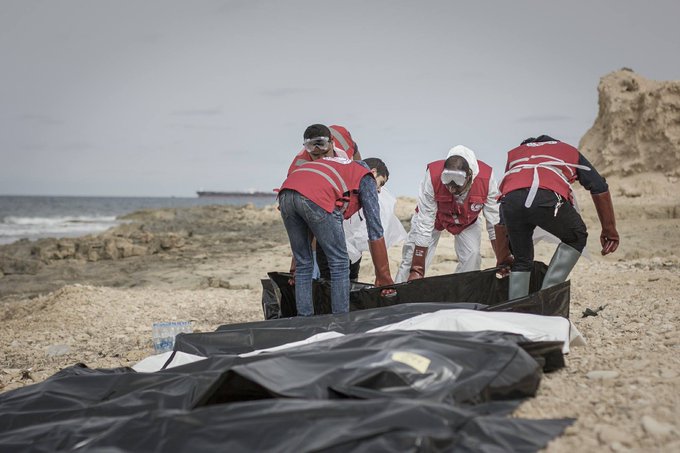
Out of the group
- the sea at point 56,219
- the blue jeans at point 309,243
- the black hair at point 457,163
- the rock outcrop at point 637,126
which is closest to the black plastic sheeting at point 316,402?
the blue jeans at point 309,243

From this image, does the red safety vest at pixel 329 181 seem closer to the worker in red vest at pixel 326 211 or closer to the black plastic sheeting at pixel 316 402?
the worker in red vest at pixel 326 211

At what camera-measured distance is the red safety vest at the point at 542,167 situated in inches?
197

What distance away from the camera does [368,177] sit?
529cm

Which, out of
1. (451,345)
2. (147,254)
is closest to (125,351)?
(451,345)

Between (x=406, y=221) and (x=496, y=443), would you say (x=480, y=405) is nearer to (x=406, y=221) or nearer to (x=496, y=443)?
(x=496, y=443)

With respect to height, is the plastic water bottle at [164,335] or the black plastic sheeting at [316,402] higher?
the black plastic sheeting at [316,402]

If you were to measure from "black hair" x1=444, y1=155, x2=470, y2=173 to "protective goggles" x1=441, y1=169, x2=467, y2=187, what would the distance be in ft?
0.12

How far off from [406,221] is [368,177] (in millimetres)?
13556

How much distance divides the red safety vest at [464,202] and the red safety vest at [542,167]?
66cm

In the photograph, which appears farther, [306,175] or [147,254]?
[147,254]

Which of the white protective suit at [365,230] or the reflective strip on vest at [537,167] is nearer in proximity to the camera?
the reflective strip on vest at [537,167]

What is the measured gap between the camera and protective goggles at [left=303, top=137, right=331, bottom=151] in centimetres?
544

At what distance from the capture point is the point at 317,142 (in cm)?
545

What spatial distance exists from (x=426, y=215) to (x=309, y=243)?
1.31m
